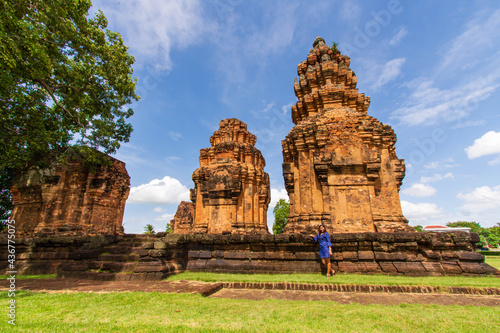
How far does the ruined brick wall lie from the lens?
10.9 m

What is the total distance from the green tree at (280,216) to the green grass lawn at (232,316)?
98.1 feet

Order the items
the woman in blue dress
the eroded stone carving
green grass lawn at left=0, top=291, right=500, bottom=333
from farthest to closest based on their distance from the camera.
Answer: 1. the eroded stone carving
2. the woman in blue dress
3. green grass lawn at left=0, top=291, right=500, bottom=333

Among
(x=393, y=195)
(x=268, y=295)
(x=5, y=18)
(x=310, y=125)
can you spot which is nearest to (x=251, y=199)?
(x=310, y=125)

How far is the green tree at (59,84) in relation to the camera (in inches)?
318

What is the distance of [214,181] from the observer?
12.1 metres

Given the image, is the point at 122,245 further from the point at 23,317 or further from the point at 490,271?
the point at 490,271

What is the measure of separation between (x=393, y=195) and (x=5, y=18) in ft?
42.8

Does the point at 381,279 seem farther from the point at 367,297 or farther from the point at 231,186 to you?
the point at 231,186

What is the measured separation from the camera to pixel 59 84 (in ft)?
34.9

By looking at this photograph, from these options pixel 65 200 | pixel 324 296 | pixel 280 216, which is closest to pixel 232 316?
pixel 324 296

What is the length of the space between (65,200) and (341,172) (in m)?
12.0

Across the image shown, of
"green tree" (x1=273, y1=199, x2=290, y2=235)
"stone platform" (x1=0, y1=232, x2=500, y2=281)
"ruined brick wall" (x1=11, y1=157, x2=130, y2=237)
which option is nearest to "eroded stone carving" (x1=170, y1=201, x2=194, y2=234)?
"ruined brick wall" (x1=11, y1=157, x2=130, y2=237)

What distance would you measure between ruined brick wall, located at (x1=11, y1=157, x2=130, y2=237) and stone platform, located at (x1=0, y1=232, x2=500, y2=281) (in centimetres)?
372

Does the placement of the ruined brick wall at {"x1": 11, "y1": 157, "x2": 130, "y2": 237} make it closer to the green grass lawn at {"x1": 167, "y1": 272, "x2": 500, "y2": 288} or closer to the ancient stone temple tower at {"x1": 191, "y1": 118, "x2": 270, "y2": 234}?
the ancient stone temple tower at {"x1": 191, "y1": 118, "x2": 270, "y2": 234}
